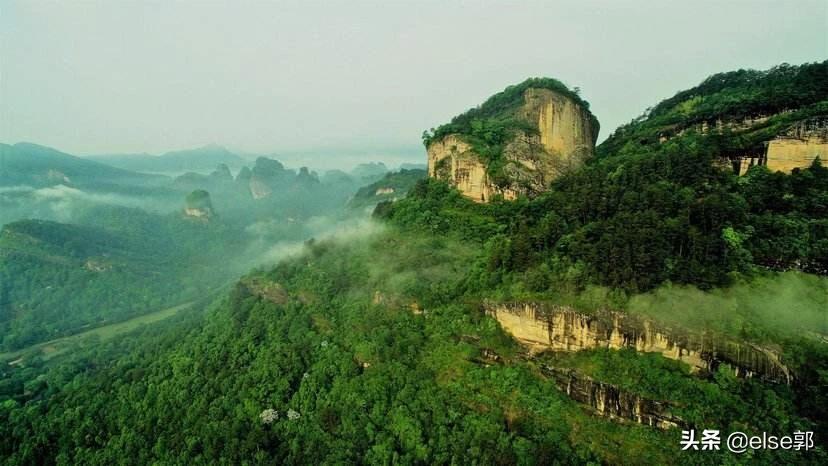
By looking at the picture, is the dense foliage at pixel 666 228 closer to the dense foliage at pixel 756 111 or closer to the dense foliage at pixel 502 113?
the dense foliage at pixel 756 111

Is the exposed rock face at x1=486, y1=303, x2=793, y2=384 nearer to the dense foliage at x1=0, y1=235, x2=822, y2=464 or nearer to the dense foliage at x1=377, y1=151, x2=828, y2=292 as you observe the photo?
the dense foliage at x1=0, y1=235, x2=822, y2=464

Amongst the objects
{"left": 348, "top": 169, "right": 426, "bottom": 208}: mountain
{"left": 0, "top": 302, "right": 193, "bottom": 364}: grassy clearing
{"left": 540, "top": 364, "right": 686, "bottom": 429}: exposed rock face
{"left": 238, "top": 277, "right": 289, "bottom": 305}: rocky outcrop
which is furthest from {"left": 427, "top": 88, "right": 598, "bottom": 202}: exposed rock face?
{"left": 0, "top": 302, "right": 193, "bottom": 364}: grassy clearing

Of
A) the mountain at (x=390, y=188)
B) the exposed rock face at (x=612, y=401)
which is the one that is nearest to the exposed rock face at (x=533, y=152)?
the exposed rock face at (x=612, y=401)

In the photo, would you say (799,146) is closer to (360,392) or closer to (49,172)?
(360,392)

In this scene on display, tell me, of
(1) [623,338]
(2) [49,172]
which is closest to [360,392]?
(1) [623,338]

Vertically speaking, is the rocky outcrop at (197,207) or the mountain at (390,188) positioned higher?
the mountain at (390,188)
